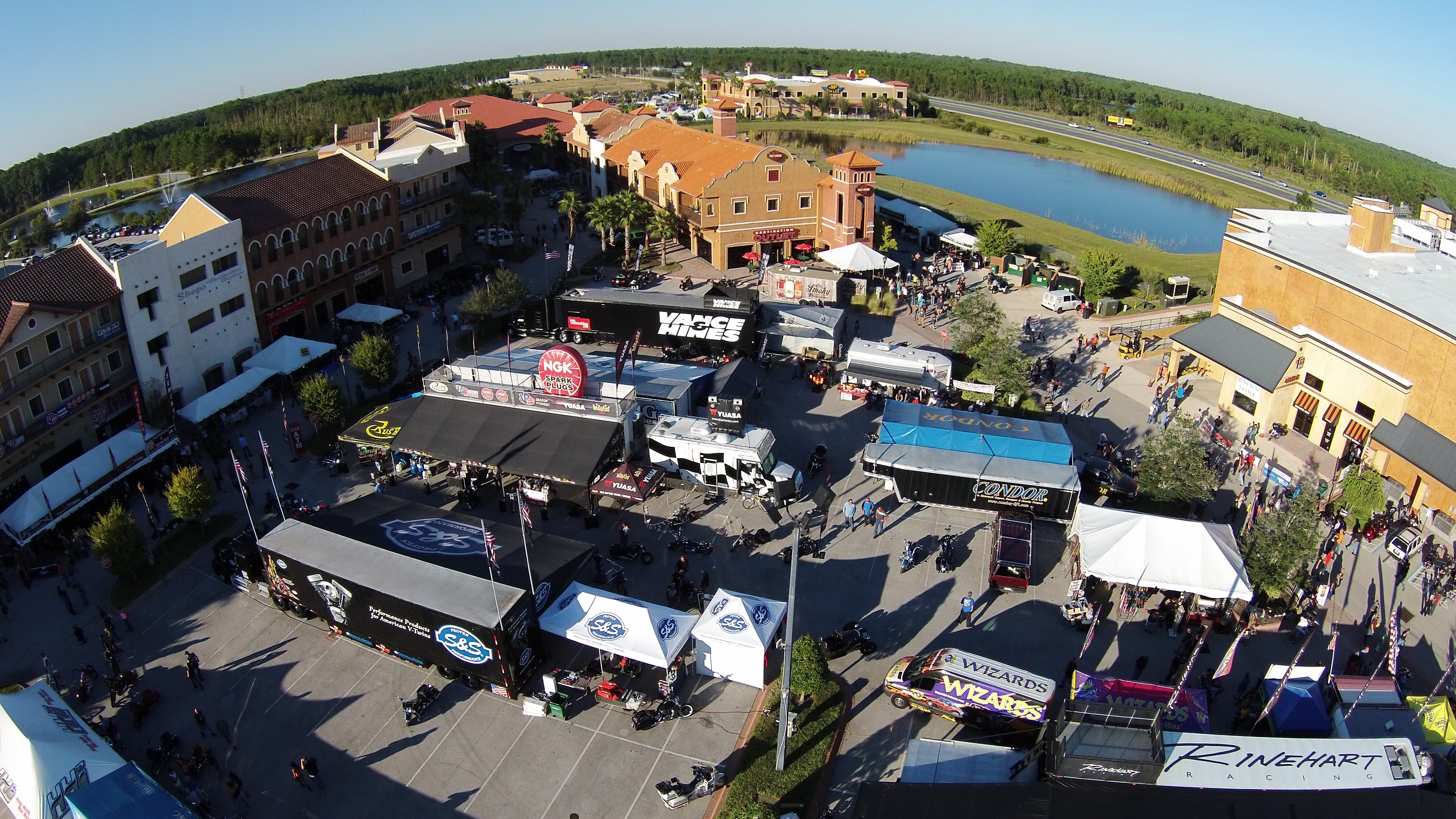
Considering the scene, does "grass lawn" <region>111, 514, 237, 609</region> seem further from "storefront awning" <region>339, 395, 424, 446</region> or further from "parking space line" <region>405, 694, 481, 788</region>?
"parking space line" <region>405, 694, 481, 788</region>

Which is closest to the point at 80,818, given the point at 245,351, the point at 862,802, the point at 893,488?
the point at 862,802

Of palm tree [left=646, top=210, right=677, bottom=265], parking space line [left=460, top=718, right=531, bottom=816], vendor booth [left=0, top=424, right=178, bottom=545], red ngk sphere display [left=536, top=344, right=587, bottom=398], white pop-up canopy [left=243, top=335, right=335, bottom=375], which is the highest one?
palm tree [left=646, top=210, right=677, bottom=265]

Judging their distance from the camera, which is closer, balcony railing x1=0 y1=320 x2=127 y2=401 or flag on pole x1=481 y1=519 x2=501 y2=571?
flag on pole x1=481 y1=519 x2=501 y2=571

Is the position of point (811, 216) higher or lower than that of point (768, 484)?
higher

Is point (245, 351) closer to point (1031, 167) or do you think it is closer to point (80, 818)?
point (80, 818)

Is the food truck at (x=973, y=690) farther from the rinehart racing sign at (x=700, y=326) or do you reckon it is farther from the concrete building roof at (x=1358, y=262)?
the rinehart racing sign at (x=700, y=326)

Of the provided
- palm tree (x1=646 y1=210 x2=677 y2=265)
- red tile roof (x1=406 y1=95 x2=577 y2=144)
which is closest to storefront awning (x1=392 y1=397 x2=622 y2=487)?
palm tree (x1=646 y1=210 x2=677 y2=265)

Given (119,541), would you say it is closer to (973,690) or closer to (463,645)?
(463,645)

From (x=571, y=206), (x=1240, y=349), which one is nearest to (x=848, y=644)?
(x=1240, y=349)
